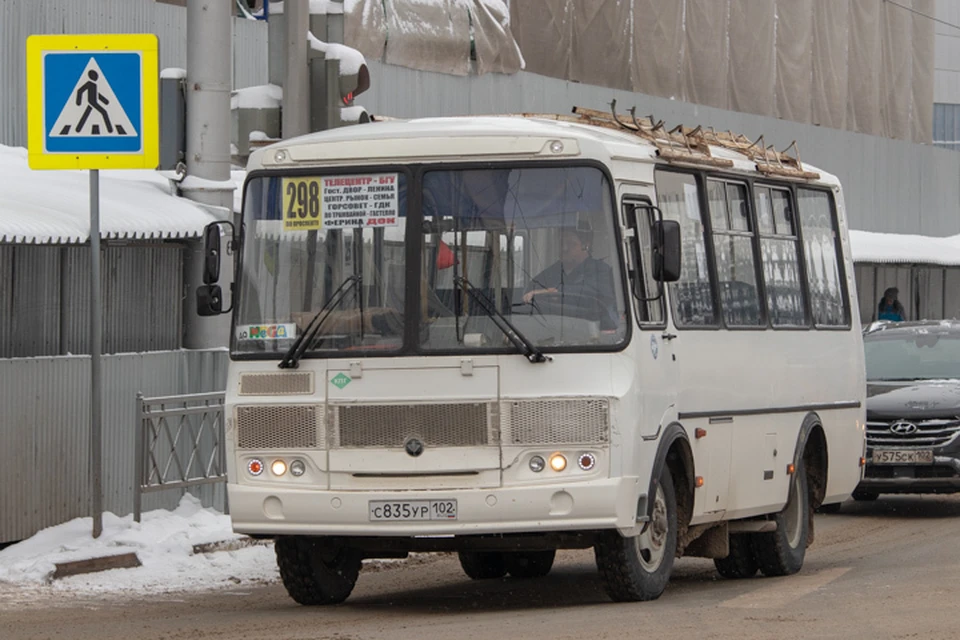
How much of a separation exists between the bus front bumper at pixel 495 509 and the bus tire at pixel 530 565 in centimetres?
266

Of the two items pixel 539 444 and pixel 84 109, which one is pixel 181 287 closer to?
pixel 84 109

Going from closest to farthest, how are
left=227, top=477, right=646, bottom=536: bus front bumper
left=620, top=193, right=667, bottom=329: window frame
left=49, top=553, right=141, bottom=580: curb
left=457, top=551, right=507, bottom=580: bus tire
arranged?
left=227, top=477, right=646, bottom=536: bus front bumper → left=620, top=193, right=667, bottom=329: window frame → left=49, top=553, right=141, bottom=580: curb → left=457, top=551, right=507, bottom=580: bus tire

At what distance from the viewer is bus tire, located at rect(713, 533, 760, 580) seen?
13.2m

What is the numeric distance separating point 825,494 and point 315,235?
15.9ft

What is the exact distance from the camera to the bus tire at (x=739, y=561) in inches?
519

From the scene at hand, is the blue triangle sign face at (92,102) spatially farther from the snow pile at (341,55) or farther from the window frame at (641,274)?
the window frame at (641,274)

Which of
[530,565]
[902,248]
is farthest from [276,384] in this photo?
[902,248]

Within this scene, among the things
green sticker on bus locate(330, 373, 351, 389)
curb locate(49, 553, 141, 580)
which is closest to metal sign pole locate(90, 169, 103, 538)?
curb locate(49, 553, 141, 580)

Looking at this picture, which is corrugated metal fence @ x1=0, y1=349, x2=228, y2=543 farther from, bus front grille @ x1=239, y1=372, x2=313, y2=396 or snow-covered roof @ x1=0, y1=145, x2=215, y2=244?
bus front grille @ x1=239, y1=372, x2=313, y2=396

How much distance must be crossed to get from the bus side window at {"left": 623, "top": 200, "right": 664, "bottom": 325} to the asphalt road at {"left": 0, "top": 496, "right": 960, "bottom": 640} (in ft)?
5.17

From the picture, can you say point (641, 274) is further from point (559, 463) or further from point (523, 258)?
point (559, 463)

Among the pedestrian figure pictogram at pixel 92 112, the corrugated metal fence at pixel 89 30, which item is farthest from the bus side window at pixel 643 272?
the corrugated metal fence at pixel 89 30

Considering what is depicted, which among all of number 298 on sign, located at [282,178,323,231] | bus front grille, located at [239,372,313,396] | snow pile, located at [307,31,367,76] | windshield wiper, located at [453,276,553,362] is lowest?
bus front grille, located at [239,372,313,396]

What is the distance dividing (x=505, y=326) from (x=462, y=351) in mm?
262
